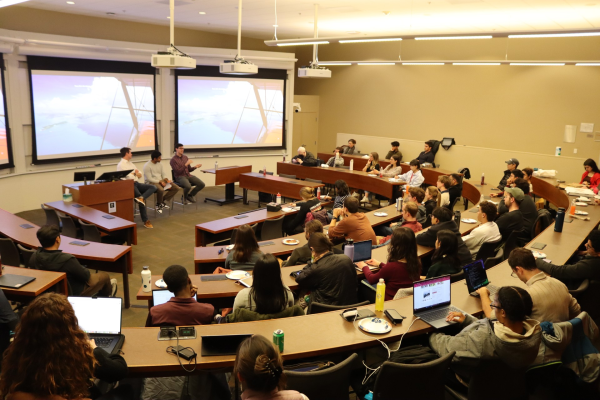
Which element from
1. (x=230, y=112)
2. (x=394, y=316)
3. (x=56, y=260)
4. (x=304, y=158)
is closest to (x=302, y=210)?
(x=56, y=260)

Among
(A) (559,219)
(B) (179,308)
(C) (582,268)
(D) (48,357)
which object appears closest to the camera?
(D) (48,357)

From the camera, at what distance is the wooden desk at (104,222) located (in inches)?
247

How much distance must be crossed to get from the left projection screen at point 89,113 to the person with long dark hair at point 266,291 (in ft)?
25.5

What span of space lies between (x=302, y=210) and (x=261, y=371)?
485 centimetres

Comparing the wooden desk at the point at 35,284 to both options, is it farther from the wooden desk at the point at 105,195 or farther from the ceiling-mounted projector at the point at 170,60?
the wooden desk at the point at 105,195

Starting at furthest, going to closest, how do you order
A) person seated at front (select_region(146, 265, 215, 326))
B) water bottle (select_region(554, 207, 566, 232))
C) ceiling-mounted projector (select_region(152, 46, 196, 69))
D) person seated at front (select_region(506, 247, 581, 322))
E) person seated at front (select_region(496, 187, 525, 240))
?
ceiling-mounted projector (select_region(152, 46, 196, 69)) < person seated at front (select_region(496, 187, 525, 240)) < water bottle (select_region(554, 207, 566, 232)) < person seated at front (select_region(506, 247, 581, 322)) < person seated at front (select_region(146, 265, 215, 326))

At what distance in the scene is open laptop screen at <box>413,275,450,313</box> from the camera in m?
3.32

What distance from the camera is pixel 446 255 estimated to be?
169 inches

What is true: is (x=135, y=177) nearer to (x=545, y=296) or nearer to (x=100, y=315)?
(x=100, y=315)

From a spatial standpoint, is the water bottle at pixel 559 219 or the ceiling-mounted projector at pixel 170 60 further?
the ceiling-mounted projector at pixel 170 60

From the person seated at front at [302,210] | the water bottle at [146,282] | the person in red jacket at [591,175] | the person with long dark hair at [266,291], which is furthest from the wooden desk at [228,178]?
the person with long dark hair at [266,291]

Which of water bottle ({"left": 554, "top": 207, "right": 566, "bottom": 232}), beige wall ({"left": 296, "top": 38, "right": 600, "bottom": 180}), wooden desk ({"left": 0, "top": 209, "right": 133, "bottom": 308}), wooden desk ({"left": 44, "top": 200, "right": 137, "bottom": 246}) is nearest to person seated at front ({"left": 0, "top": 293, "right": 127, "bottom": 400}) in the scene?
wooden desk ({"left": 0, "top": 209, "right": 133, "bottom": 308})

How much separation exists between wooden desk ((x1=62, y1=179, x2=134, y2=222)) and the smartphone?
5.78 m

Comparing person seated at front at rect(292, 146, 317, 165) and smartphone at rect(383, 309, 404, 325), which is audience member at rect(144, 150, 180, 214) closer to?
person seated at front at rect(292, 146, 317, 165)
